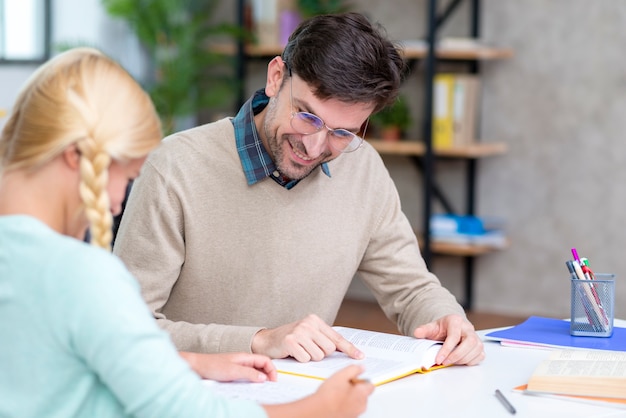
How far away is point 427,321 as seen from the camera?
1845mm

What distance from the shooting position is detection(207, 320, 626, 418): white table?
4.42 ft

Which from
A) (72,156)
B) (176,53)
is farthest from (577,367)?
(176,53)

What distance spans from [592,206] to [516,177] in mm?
397

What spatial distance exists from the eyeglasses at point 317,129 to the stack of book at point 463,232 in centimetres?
270

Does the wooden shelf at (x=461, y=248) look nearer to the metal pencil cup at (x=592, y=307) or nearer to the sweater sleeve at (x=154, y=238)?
the metal pencil cup at (x=592, y=307)

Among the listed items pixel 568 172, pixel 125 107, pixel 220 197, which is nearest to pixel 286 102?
pixel 220 197

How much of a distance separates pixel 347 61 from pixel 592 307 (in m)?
0.68

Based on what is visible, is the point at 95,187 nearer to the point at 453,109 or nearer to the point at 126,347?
the point at 126,347

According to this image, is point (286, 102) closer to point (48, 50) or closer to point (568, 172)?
point (568, 172)

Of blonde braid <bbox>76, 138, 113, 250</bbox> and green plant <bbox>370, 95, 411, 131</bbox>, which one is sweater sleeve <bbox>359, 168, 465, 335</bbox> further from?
green plant <bbox>370, 95, 411, 131</bbox>

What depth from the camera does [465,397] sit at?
4.67ft

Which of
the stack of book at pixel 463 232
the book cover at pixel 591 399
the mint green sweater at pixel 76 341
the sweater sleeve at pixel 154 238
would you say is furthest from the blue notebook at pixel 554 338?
the stack of book at pixel 463 232

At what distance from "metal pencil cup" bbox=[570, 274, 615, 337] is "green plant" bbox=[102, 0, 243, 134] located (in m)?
3.02

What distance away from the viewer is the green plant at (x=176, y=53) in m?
4.57
